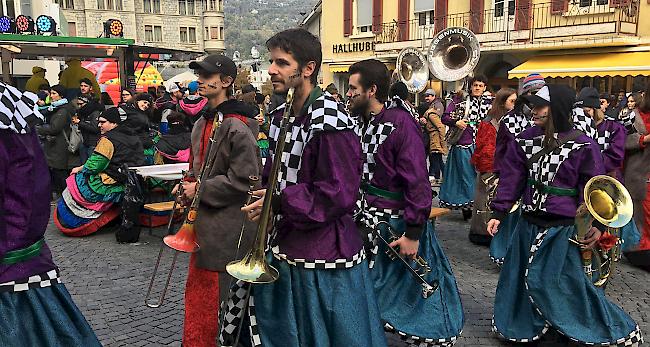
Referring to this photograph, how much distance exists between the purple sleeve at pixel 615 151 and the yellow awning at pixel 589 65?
10835 mm

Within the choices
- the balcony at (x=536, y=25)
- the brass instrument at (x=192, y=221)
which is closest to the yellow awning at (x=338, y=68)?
the balcony at (x=536, y=25)

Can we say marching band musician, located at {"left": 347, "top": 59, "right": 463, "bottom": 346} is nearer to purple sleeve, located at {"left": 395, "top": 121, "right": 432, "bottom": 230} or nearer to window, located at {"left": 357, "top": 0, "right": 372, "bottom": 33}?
purple sleeve, located at {"left": 395, "top": 121, "right": 432, "bottom": 230}

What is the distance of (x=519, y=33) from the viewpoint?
63.4ft

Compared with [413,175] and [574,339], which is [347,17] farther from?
[574,339]

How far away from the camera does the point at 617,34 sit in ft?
54.7

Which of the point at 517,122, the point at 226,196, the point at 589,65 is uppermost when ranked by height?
the point at 589,65

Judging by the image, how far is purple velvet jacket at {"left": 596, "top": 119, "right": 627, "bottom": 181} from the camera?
19.3 ft

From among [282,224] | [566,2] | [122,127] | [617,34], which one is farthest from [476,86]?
[566,2]

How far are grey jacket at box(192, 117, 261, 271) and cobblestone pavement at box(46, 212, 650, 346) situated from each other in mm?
1186

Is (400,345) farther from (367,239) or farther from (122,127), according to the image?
(122,127)

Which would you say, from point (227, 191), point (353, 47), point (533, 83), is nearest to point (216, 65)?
point (227, 191)

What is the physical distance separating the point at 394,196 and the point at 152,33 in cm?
5958

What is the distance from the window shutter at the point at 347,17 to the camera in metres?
25.4

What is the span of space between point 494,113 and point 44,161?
524 cm
